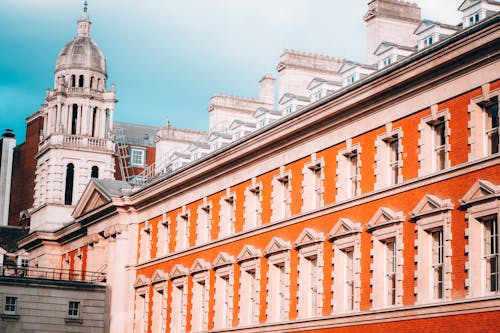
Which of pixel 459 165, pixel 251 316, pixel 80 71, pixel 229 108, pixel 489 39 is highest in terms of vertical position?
pixel 80 71

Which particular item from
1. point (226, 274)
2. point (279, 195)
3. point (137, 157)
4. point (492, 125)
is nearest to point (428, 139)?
point (492, 125)

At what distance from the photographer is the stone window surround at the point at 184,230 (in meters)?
65.2

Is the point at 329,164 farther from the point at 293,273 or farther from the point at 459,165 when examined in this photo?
the point at 459,165

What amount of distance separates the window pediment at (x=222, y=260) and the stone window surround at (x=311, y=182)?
314 inches

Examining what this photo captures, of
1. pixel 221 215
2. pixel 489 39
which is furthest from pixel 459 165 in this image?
pixel 221 215

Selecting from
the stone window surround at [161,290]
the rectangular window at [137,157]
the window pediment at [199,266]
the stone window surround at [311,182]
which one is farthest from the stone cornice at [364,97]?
the rectangular window at [137,157]

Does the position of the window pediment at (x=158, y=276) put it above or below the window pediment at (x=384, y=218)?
above

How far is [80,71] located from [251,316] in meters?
51.3

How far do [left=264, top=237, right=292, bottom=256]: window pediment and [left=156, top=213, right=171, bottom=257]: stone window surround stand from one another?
1442 centimetres

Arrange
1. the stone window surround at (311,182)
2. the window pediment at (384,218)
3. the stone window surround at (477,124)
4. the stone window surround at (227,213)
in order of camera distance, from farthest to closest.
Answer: the stone window surround at (227,213)
the stone window surround at (311,182)
the window pediment at (384,218)
the stone window surround at (477,124)

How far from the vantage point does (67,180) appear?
10131cm

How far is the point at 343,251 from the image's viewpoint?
48094 mm

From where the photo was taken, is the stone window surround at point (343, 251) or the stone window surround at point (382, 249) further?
the stone window surround at point (343, 251)

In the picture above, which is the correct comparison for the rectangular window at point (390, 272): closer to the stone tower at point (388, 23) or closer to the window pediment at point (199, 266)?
the stone tower at point (388, 23)
